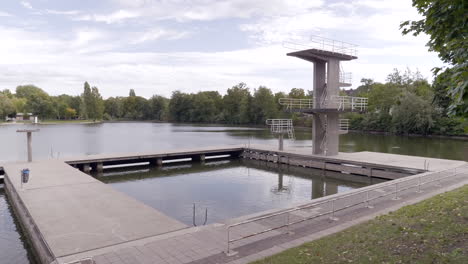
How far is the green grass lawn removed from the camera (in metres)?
6.36

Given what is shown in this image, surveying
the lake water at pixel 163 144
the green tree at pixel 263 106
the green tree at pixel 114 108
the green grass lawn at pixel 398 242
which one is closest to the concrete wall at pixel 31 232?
the green grass lawn at pixel 398 242

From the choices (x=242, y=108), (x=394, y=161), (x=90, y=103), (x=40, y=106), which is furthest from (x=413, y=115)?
(x=40, y=106)

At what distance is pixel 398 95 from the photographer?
67.1 meters

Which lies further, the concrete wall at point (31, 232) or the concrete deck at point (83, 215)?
the concrete deck at point (83, 215)

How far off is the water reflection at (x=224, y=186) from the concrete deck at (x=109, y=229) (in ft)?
8.62

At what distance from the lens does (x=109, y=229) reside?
918 cm

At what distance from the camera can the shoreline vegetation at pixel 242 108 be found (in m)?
59.9

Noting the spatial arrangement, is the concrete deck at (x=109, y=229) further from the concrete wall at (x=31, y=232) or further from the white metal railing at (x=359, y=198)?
the white metal railing at (x=359, y=198)

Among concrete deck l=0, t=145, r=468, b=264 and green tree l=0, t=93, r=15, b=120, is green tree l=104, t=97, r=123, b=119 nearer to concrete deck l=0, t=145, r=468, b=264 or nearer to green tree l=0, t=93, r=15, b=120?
green tree l=0, t=93, r=15, b=120

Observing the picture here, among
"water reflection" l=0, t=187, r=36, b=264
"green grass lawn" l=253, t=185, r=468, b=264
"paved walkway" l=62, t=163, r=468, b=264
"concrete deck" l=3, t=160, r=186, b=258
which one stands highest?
"green grass lawn" l=253, t=185, r=468, b=264

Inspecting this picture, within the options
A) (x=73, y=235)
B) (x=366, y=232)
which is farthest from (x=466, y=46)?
(x=73, y=235)

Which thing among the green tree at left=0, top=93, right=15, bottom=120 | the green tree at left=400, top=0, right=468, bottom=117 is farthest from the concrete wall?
the green tree at left=0, top=93, right=15, bottom=120

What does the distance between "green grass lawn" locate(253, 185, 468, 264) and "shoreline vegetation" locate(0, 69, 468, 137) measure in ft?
146

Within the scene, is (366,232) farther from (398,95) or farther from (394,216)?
(398,95)
